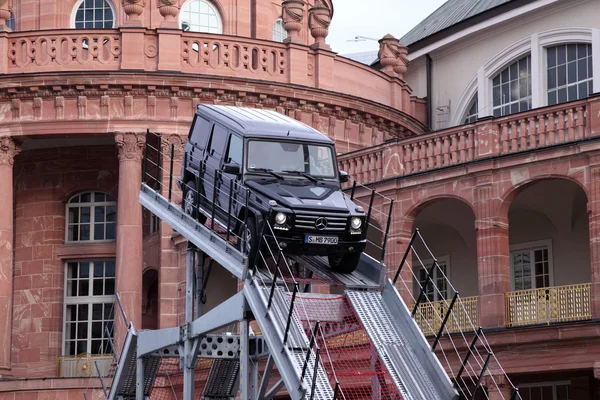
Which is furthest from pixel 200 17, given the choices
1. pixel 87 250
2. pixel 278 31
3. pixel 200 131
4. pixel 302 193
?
pixel 302 193

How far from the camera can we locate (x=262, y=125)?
68.0 ft

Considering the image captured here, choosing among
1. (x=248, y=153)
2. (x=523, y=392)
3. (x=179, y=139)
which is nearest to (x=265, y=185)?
(x=248, y=153)

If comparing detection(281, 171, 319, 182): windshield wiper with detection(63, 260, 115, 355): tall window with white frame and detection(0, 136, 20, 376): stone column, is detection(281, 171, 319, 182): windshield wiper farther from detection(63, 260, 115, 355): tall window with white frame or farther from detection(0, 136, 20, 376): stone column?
detection(63, 260, 115, 355): tall window with white frame

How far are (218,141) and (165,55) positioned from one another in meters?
17.4

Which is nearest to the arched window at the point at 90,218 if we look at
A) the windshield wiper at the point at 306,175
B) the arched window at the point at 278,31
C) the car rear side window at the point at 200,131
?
the arched window at the point at 278,31

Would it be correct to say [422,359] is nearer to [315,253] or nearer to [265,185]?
[315,253]

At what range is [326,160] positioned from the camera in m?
20.8

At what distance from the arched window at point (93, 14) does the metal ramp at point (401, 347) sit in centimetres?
2645

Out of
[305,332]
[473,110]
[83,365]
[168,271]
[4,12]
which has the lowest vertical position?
[83,365]

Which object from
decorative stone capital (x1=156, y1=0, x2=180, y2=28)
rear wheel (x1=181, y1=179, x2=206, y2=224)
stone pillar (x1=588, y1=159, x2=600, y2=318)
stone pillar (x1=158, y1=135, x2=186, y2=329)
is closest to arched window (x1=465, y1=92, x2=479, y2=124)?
stone pillar (x1=158, y1=135, x2=186, y2=329)

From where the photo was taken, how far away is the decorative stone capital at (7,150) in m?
38.6

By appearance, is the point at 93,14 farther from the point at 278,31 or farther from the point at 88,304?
the point at 88,304

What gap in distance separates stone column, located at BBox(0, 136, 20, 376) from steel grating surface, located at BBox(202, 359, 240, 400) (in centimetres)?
1674

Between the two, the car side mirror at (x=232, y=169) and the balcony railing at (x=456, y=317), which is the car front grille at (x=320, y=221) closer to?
the car side mirror at (x=232, y=169)
